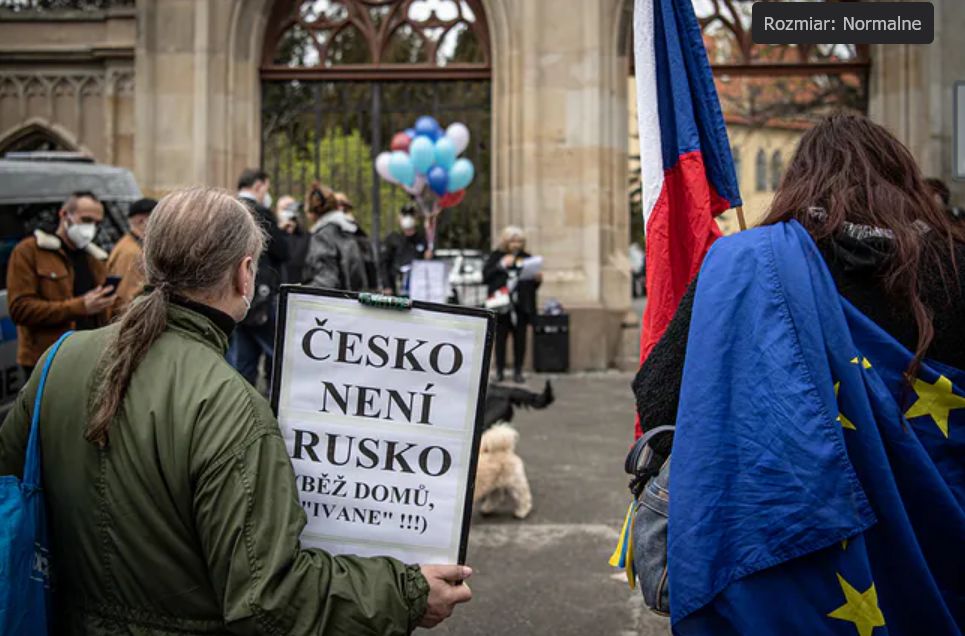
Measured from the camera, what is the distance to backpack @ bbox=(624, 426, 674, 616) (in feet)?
6.45

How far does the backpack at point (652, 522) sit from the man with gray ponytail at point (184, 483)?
372mm

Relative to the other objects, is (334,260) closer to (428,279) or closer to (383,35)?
(428,279)

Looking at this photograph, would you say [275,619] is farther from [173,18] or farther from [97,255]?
[173,18]

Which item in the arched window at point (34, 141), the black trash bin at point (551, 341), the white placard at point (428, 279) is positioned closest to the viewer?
the white placard at point (428, 279)

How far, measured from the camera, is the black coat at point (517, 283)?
12.3 metres

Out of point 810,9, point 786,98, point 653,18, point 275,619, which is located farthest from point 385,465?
point 786,98

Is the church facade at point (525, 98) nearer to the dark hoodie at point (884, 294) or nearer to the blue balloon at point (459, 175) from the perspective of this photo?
the blue balloon at point (459, 175)

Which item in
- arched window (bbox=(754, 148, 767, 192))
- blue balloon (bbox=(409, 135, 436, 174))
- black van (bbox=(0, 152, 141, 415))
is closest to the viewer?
black van (bbox=(0, 152, 141, 415))

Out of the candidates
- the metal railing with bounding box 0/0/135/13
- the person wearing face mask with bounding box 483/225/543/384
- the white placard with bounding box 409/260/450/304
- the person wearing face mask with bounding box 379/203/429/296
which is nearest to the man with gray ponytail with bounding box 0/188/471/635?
the white placard with bounding box 409/260/450/304

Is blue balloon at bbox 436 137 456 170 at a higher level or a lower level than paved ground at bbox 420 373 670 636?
higher

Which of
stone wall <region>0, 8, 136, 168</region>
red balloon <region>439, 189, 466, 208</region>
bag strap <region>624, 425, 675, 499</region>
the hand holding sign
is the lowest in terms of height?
the hand holding sign

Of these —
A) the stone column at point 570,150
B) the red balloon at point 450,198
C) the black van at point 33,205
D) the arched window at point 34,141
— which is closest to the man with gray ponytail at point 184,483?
the black van at point 33,205

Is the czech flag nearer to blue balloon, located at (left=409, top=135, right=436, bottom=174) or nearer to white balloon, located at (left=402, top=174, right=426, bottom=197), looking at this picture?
blue balloon, located at (left=409, top=135, right=436, bottom=174)

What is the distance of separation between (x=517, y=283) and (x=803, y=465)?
10.5 m
